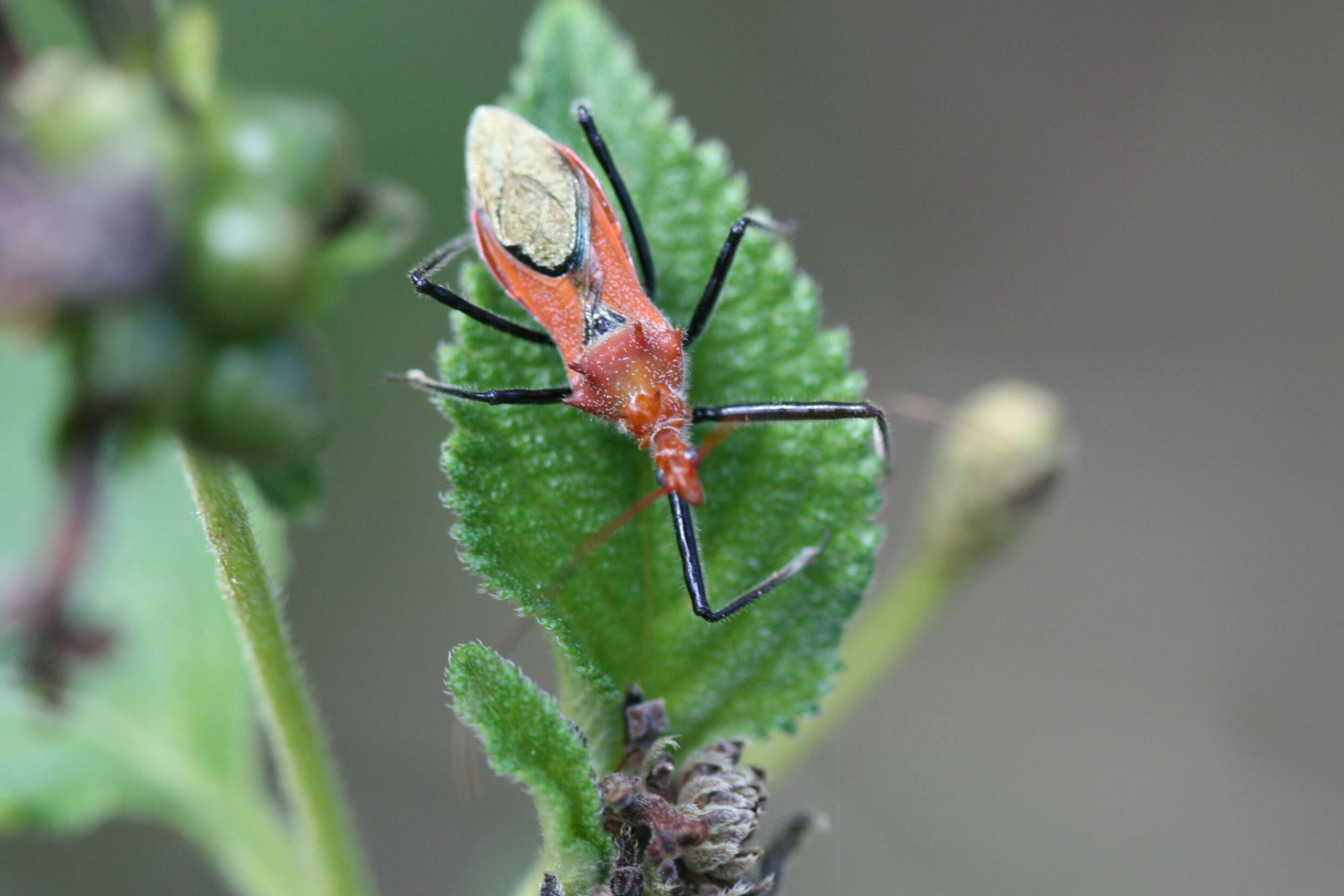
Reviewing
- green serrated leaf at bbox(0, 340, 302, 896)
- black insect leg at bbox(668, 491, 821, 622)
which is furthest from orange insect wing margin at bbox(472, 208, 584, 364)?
green serrated leaf at bbox(0, 340, 302, 896)

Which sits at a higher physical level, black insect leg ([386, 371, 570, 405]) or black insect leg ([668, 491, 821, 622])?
black insect leg ([386, 371, 570, 405])

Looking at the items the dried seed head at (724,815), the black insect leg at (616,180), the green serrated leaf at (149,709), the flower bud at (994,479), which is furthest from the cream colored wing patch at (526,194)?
the dried seed head at (724,815)

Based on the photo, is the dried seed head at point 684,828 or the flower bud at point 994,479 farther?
the flower bud at point 994,479

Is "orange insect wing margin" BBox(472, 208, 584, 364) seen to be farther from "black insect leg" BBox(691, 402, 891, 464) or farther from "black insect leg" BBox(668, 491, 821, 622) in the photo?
"black insect leg" BBox(668, 491, 821, 622)

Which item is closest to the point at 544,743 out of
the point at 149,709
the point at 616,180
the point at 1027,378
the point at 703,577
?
the point at 703,577

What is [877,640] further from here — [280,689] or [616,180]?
[280,689]

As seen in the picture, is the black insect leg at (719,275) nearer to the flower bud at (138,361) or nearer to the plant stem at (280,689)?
the plant stem at (280,689)
